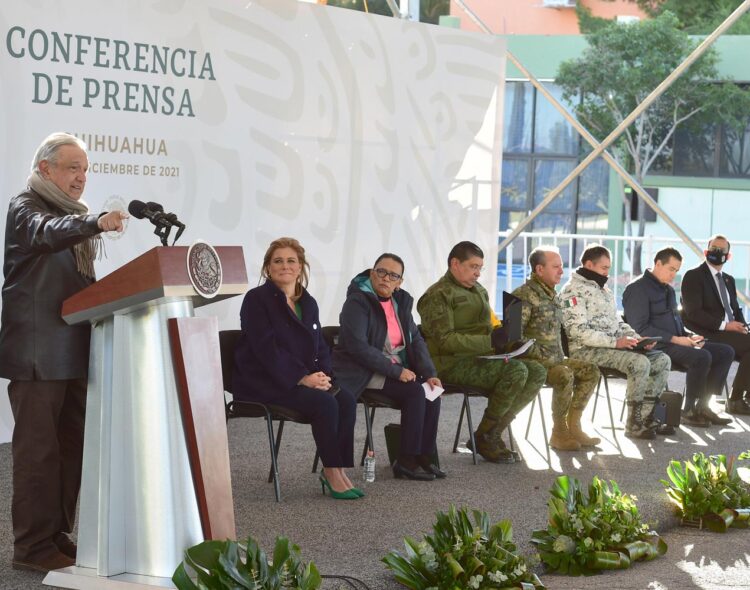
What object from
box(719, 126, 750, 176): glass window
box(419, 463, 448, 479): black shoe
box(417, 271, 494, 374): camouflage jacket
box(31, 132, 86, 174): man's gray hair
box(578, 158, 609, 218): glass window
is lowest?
box(419, 463, 448, 479): black shoe

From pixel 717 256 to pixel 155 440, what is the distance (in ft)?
18.1

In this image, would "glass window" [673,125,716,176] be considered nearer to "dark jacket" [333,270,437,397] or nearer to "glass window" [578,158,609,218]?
"glass window" [578,158,609,218]

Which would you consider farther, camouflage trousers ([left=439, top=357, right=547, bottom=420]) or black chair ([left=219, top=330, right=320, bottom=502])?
camouflage trousers ([left=439, top=357, right=547, bottom=420])

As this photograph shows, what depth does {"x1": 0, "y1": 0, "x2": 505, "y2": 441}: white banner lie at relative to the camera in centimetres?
657

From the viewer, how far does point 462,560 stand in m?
3.88

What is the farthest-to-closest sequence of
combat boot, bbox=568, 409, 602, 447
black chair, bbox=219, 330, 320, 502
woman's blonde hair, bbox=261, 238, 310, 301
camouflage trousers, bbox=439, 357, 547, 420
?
combat boot, bbox=568, 409, 602, 447 < camouflage trousers, bbox=439, 357, 547, 420 < woman's blonde hair, bbox=261, 238, 310, 301 < black chair, bbox=219, 330, 320, 502

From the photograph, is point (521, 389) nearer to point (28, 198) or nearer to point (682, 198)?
point (28, 198)

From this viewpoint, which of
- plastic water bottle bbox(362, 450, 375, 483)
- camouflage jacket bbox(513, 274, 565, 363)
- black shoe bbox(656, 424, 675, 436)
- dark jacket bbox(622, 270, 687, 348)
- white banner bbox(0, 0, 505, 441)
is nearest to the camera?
plastic water bottle bbox(362, 450, 375, 483)

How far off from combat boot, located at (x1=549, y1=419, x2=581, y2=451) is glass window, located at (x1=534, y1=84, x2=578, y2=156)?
62.9 ft

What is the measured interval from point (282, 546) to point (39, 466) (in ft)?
3.01

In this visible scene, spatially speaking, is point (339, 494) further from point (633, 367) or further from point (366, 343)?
point (633, 367)

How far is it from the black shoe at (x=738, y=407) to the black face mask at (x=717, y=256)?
0.92 meters

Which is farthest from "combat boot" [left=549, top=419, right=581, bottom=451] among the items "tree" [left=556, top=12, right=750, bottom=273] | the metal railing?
"tree" [left=556, top=12, right=750, bottom=273]

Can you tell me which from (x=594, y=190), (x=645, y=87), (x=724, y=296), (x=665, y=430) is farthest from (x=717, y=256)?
(x=594, y=190)
